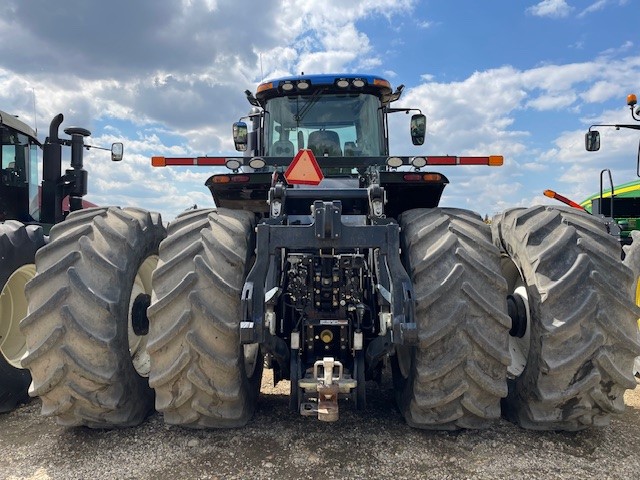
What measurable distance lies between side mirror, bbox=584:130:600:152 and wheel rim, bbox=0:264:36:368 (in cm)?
712

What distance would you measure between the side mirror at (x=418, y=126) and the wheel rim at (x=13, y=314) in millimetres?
4040

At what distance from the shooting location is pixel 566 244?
315 cm

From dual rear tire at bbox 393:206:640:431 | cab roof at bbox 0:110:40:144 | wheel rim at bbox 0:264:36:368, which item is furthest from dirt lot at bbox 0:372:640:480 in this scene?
cab roof at bbox 0:110:40:144

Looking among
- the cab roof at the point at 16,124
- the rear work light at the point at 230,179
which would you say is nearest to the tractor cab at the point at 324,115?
the rear work light at the point at 230,179

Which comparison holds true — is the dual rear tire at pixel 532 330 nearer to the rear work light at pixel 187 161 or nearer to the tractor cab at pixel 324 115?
the rear work light at pixel 187 161

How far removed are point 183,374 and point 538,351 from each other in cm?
208

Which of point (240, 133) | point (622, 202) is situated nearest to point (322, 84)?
point (240, 133)

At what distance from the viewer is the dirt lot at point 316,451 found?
2.88m

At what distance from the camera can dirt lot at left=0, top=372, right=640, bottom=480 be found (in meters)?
2.88

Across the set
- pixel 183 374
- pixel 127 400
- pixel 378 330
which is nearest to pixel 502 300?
pixel 378 330

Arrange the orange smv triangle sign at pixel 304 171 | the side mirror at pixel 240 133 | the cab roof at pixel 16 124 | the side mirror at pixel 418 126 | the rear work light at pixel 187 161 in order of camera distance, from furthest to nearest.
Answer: the cab roof at pixel 16 124 < the side mirror at pixel 418 126 < the side mirror at pixel 240 133 < the rear work light at pixel 187 161 < the orange smv triangle sign at pixel 304 171

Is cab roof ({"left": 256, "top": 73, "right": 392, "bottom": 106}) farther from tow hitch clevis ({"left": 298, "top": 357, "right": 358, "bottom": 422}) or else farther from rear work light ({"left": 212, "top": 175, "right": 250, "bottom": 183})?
tow hitch clevis ({"left": 298, "top": 357, "right": 358, "bottom": 422})

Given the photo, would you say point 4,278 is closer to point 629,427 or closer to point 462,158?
point 462,158

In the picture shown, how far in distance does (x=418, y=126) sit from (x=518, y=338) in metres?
2.79
